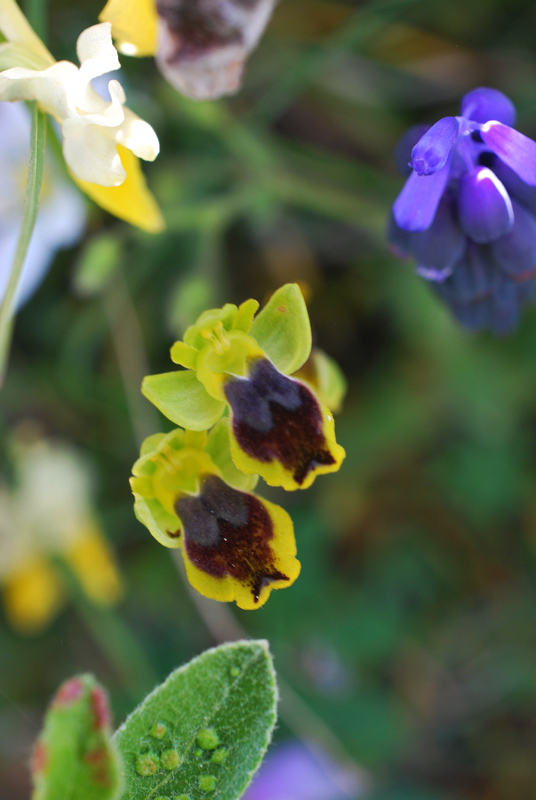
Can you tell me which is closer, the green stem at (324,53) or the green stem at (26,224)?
the green stem at (26,224)

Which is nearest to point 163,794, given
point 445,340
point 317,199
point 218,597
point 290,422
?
point 218,597

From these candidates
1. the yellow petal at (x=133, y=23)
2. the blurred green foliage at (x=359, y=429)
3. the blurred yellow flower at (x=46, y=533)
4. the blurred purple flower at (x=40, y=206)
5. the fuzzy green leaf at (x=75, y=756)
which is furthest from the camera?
the blurred green foliage at (x=359, y=429)

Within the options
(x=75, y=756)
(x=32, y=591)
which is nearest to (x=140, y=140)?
(x=75, y=756)

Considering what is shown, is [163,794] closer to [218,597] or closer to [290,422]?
[218,597]

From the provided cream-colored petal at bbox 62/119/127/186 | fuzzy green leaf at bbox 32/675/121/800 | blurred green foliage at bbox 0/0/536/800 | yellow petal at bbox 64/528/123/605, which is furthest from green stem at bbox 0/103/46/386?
yellow petal at bbox 64/528/123/605

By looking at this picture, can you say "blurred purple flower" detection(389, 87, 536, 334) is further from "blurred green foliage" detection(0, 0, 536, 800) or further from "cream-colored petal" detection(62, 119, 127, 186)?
"blurred green foliage" detection(0, 0, 536, 800)

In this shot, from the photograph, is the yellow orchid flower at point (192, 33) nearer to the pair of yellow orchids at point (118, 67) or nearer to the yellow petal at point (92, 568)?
the pair of yellow orchids at point (118, 67)

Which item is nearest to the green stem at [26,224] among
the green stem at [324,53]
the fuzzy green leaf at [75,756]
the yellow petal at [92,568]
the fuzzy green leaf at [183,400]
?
the fuzzy green leaf at [183,400]

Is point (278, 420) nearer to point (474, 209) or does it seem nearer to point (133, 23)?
point (474, 209)
